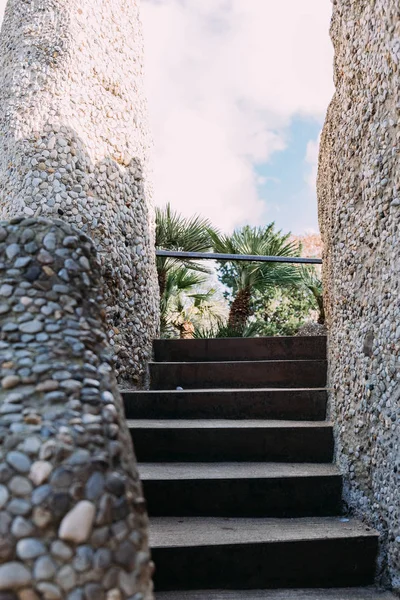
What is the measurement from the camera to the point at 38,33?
3.77 meters

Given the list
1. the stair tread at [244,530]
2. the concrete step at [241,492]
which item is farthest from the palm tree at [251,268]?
the stair tread at [244,530]

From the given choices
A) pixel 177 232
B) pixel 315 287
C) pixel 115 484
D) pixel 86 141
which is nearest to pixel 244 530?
pixel 115 484

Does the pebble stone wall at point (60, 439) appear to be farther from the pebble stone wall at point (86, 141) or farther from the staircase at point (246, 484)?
the pebble stone wall at point (86, 141)

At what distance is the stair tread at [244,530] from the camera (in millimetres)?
2447

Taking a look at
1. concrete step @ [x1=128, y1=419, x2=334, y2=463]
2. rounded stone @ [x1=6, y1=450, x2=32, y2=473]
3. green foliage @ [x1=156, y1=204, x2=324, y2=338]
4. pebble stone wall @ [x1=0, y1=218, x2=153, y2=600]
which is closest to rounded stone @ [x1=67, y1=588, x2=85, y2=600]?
pebble stone wall @ [x1=0, y1=218, x2=153, y2=600]

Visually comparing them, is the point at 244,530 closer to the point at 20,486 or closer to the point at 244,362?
the point at 244,362

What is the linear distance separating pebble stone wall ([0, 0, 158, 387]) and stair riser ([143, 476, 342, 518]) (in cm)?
121

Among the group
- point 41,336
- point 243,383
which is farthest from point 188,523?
point 41,336

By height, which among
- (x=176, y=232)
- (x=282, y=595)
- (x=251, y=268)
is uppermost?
(x=176, y=232)

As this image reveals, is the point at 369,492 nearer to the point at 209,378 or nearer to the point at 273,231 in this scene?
the point at 209,378

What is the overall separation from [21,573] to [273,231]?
624cm

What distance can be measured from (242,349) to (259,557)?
1.84m

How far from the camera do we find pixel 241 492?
280cm

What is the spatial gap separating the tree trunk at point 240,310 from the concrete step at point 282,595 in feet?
13.9
